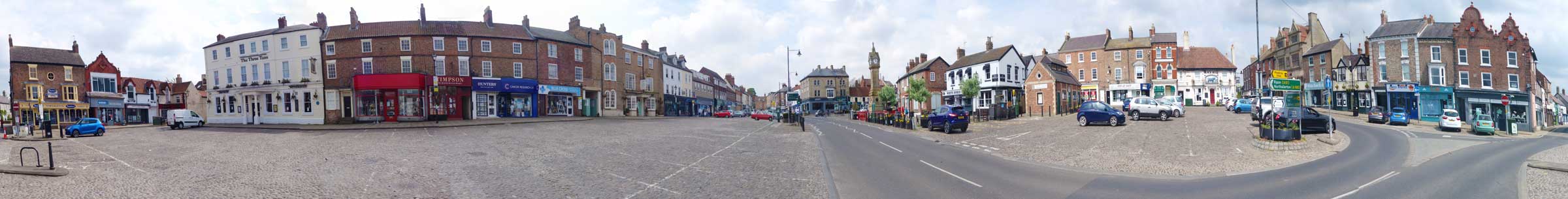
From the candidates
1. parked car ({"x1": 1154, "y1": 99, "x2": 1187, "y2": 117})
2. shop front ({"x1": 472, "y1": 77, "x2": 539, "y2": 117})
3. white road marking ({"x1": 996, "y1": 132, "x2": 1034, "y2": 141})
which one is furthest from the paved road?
shop front ({"x1": 472, "y1": 77, "x2": 539, "y2": 117})

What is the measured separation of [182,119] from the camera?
3612 cm

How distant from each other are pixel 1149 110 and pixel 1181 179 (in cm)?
2060

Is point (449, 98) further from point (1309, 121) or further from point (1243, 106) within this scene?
point (1243, 106)

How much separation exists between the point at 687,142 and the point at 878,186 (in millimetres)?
10758

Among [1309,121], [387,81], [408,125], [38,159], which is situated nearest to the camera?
[38,159]

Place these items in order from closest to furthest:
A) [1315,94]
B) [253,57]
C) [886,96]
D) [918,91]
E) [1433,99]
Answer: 1. [1433,99]
2. [253,57]
3. [1315,94]
4. [918,91]
5. [886,96]

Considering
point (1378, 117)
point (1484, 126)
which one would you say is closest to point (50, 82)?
point (1378, 117)

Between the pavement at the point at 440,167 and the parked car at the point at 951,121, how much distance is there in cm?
760

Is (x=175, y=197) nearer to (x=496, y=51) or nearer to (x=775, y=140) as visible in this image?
(x=775, y=140)

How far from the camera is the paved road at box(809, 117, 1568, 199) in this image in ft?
37.6

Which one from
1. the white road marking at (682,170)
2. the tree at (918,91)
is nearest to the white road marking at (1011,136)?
the white road marking at (682,170)

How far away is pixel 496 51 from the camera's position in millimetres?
40938

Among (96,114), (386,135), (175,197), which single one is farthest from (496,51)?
(96,114)

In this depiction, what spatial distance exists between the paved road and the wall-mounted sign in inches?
1634
